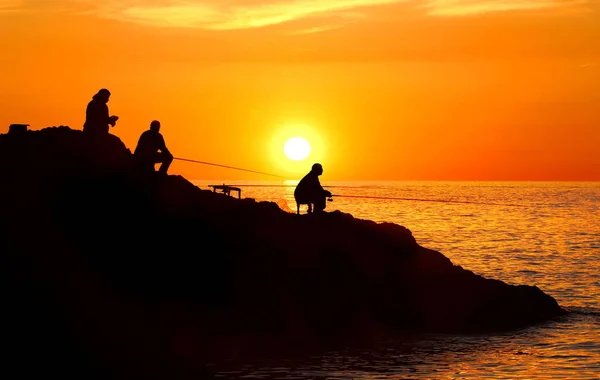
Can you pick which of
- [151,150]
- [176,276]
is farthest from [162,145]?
[176,276]

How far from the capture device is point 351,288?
27.2 metres

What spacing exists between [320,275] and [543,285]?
726 inches

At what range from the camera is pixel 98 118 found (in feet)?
92.9

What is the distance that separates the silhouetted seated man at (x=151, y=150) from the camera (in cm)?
2802

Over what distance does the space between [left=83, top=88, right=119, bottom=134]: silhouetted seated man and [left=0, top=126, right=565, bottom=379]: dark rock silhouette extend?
0.33m

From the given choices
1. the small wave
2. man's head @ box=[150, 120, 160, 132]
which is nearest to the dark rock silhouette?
man's head @ box=[150, 120, 160, 132]

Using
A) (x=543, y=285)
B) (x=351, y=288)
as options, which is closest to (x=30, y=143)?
(x=351, y=288)

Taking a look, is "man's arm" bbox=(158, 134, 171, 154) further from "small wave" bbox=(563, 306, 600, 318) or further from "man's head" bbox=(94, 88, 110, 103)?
"small wave" bbox=(563, 306, 600, 318)

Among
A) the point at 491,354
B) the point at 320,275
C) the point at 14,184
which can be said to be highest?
the point at 14,184

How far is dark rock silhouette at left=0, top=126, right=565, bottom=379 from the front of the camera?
23000 millimetres

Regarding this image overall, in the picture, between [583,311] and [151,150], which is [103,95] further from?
[583,311]

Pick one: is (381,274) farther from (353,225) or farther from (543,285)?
(543,285)

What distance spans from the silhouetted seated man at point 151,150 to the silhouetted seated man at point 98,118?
3.63 feet

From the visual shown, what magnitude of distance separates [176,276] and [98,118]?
5906 mm
